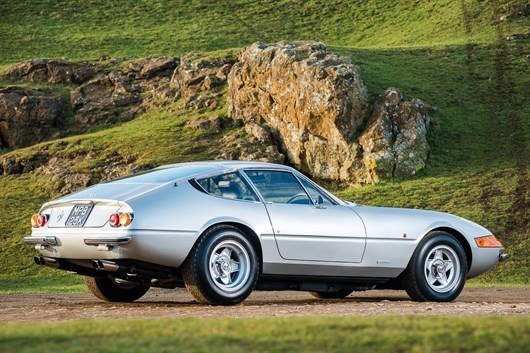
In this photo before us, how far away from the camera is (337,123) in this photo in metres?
31.8

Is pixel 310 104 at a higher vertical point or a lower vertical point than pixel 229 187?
higher

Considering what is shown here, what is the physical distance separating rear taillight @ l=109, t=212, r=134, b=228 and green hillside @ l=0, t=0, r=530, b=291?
13.7 m

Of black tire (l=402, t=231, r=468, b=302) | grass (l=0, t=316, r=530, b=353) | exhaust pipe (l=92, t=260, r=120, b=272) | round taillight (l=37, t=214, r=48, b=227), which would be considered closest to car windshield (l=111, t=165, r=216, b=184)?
round taillight (l=37, t=214, r=48, b=227)

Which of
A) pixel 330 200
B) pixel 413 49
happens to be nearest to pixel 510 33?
pixel 413 49

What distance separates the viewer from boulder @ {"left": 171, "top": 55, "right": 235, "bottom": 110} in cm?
3819

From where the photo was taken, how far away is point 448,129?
113ft

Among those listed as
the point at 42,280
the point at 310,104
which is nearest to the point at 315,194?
the point at 42,280

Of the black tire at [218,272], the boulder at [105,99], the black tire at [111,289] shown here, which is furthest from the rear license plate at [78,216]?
the boulder at [105,99]

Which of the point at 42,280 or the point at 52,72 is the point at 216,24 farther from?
the point at 42,280

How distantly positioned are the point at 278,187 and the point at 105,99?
102ft

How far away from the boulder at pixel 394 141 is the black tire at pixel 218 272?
20.9 metres

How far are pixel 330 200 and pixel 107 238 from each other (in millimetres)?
2862

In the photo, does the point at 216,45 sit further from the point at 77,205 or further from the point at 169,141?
the point at 77,205

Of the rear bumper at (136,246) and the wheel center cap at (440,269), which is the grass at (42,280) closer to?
the wheel center cap at (440,269)
